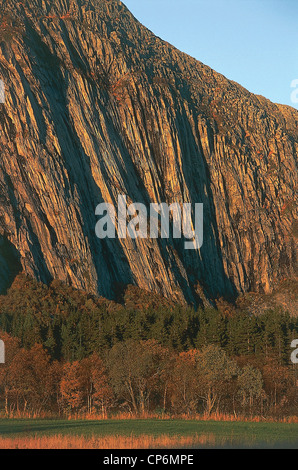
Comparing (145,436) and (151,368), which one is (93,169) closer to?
(151,368)

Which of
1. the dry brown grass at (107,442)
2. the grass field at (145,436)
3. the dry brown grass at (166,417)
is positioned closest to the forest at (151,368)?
the dry brown grass at (166,417)

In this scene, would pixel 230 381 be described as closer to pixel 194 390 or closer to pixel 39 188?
pixel 194 390

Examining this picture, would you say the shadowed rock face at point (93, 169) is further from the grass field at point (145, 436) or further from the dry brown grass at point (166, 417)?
the grass field at point (145, 436)

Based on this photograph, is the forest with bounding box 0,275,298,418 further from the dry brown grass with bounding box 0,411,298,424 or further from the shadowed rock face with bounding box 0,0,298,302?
the shadowed rock face with bounding box 0,0,298,302

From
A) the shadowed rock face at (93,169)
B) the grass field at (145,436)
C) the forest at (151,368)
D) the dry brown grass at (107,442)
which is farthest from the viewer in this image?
the shadowed rock face at (93,169)

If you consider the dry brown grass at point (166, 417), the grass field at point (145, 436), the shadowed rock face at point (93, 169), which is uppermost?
the shadowed rock face at point (93, 169)

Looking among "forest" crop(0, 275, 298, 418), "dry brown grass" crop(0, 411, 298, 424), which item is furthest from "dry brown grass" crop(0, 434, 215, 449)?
"forest" crop(0, 275, 298, 418)
